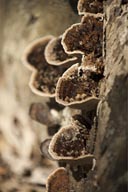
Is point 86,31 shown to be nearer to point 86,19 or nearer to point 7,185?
point 86,19

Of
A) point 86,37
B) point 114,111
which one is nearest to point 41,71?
point 86,37

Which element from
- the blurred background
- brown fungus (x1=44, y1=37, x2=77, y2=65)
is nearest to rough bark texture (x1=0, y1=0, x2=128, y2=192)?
the blurred background

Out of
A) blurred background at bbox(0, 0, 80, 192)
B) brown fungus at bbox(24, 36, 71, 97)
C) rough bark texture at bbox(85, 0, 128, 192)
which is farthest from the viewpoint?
blurred background at bbox(0, 0, 80, 192)

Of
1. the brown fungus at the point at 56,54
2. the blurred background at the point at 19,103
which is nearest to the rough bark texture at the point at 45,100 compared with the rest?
the blurred background at the point at 19,103

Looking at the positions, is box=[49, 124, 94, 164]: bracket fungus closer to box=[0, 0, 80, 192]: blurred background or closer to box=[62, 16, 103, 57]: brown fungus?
box=[62, 16, 103, 57]: brown fungus

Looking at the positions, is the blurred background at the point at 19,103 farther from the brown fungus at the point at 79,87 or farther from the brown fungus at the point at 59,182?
the brown fungus at the point at 79,87
